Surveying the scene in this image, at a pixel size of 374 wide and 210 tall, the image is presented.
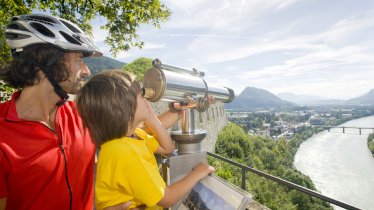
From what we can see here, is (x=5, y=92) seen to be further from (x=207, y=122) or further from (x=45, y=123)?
(x=207, y=122)

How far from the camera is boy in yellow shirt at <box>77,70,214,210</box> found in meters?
1.21

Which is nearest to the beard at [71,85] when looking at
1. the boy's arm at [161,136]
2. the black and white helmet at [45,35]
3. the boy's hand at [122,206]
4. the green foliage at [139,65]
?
the black and white helmet at [45,35]

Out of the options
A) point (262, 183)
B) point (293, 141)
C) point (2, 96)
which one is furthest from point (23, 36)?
point (293, 141)

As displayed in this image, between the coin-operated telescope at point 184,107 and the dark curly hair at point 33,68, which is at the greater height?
the dark curly hair at point 33,68

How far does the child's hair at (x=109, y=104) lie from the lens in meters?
1.32

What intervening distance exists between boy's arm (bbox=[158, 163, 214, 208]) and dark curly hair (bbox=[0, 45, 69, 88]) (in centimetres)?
89

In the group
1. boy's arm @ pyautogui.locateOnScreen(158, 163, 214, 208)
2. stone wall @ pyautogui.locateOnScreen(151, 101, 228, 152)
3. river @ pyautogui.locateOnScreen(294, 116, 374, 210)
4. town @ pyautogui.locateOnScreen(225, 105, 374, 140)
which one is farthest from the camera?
town @ pyautogui.locateOnScreen(225, 105, 374, 140)

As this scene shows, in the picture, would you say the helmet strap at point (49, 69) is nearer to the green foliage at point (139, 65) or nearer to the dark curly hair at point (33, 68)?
the dark curly hair at point (33, 68)

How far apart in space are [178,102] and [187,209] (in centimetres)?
54

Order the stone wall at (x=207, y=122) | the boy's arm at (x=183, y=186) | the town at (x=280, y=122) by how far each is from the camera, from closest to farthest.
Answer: the boy's arm at (x=183, y=186) → the stone wall at (x=207, y=122) → the town at (x=280, y=122)

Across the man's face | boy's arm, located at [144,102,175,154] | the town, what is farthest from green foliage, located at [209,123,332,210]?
the town

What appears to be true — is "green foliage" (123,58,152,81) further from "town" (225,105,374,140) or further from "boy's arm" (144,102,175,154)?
"town" (225,105,374,140)

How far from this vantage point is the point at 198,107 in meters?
1.39

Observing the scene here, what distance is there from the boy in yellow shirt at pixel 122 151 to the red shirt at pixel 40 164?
264mm
